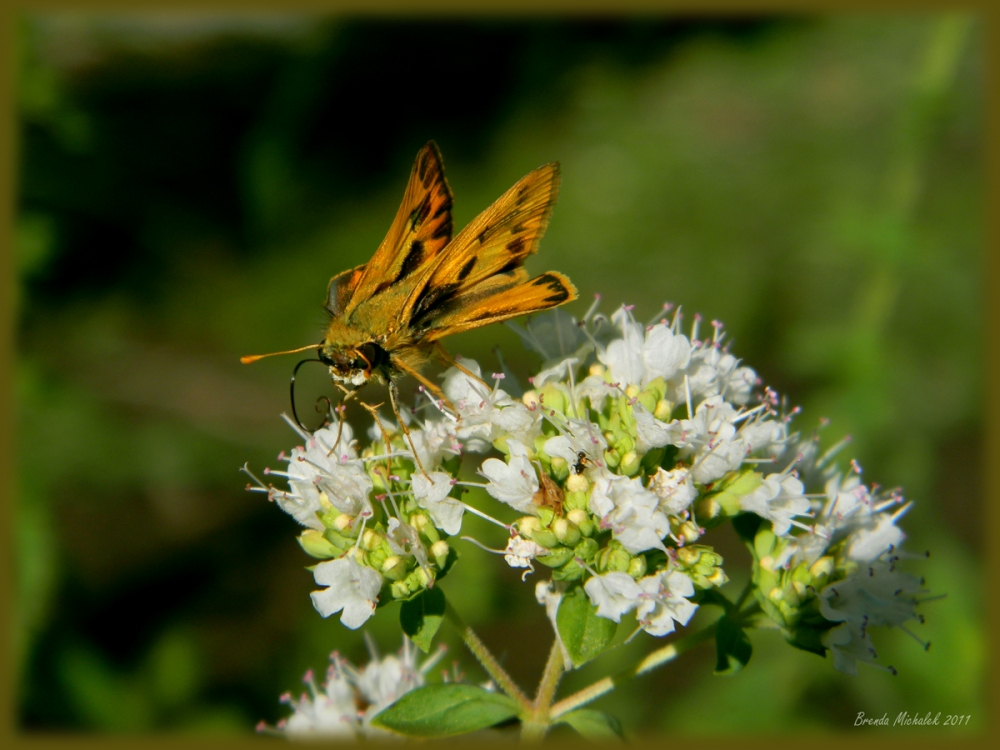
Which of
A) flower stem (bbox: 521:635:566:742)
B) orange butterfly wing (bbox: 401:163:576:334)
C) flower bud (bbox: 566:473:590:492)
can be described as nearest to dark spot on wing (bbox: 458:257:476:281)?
orange butterfly wing (bbox: 401:163:576:334)

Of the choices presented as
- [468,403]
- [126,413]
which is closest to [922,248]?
[468,403]

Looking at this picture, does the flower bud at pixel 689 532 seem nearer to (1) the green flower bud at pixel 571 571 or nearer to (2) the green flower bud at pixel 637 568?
(2) the green flower bud at pixel 637 568

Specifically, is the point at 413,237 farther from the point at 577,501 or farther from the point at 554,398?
the point at 577,501

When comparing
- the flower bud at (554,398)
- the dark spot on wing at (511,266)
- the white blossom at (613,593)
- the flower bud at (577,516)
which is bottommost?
the white blossom at (613,593)

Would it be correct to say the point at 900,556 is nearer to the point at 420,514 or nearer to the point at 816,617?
the point at 816,617

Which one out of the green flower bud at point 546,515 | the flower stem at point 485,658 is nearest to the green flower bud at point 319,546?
the flower stem at point 485,658

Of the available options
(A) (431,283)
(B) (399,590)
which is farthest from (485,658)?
(A) (431,283)

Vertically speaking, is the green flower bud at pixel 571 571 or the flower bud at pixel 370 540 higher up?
the flower bud at pixel 370 540
